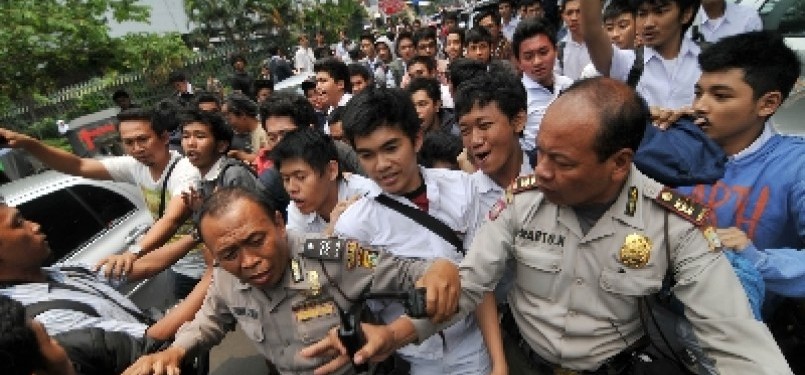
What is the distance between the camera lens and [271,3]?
22.9 metres

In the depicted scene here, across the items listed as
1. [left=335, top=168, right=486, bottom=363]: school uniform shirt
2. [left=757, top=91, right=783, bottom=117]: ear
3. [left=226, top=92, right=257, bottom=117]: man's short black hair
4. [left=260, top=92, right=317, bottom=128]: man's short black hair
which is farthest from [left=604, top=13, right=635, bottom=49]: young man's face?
[left=226, top=92, right=257, bottom=117]: man's short black hair

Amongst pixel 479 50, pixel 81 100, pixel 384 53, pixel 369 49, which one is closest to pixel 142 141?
pixel 479 50

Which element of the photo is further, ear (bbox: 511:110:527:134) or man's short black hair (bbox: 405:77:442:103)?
man's short black hair (bbox: 405:77:442:103)

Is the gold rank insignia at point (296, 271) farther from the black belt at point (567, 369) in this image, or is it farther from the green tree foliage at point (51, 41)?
the green tree foliage at point (51, 41)

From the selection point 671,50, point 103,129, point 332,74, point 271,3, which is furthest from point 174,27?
point 671,50

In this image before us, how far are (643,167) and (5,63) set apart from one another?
12.3 metres

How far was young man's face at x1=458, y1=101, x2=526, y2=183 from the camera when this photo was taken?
2176mm

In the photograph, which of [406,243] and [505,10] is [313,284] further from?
[505,10]

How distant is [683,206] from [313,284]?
3.80 feet

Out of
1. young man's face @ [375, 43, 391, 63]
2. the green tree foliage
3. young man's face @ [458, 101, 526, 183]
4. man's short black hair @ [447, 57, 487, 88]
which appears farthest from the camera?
the green tree foliage

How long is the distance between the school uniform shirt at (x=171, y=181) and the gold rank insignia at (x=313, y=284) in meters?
1.55

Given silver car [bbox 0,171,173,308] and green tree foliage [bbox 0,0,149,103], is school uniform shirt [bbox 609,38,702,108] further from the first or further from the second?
green tree foliage [bbox 0,0,149,103]

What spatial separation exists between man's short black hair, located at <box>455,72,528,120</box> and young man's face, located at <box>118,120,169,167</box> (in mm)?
1918

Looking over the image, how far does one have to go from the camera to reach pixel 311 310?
1.72 m
